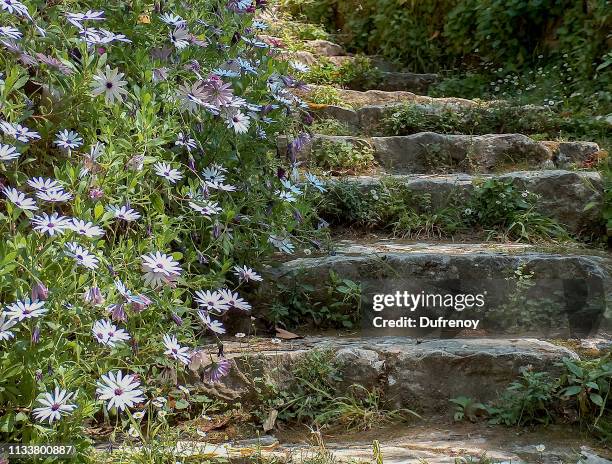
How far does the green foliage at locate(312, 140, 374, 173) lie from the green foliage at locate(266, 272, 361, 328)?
1266mm

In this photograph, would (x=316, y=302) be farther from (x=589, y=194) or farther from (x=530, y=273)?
(x=589, y=194)

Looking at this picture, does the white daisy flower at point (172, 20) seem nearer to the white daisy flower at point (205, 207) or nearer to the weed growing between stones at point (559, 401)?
the white daisy flower at point (205, 207)

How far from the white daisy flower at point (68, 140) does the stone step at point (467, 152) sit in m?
2.07

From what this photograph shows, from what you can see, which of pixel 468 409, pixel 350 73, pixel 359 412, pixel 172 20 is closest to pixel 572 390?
pixel 468 409

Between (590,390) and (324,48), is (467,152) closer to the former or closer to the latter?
(590,390)

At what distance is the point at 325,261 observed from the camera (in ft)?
10.2

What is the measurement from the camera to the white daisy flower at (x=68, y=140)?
2.27m

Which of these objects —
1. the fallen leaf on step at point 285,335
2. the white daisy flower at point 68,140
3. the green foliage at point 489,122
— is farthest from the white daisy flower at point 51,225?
the green foliage at point 489,122

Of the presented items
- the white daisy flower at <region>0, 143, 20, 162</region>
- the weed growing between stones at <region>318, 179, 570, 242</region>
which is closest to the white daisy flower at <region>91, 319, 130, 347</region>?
the white daisy flower at <region>0, 143, 20, 162</region>

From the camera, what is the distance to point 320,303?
9.94 feet

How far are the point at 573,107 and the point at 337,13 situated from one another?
3.47 metres

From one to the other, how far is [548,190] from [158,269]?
231cm

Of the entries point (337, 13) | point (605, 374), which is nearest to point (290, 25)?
point (337, 13)

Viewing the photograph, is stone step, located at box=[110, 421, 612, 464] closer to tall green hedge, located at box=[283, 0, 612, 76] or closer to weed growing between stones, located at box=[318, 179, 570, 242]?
weed growing between stones, located at box=[318, 179, 570, 242]
